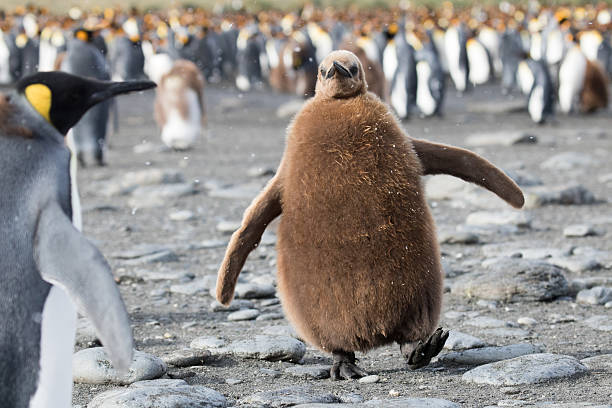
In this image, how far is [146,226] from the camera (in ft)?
20.6

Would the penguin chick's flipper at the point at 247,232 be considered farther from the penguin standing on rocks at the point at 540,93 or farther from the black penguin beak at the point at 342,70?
the penguin standing on rocks at the point at 540,93

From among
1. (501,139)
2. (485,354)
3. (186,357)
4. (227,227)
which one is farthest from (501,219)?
(501,139)

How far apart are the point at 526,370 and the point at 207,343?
1108 mm

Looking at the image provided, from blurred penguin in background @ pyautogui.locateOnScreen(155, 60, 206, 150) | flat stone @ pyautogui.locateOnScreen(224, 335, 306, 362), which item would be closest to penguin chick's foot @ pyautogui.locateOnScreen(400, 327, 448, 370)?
flat stone @ pyautogui.locateOnScreen(224, 335, 306, 362)

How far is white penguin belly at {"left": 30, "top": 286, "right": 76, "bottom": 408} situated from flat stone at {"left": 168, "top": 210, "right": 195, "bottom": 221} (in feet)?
13.5

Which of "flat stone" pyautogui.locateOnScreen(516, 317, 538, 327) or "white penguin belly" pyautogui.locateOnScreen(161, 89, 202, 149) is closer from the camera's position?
"flat stone" pyautogui.locateOnScreen(516, 317, 538, 327)

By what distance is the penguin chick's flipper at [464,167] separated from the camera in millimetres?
3094

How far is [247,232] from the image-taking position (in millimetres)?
3039

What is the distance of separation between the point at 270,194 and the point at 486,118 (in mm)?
11240

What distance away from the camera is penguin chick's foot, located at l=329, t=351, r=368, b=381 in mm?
3066

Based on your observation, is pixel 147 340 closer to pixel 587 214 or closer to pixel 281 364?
pixel 281 364

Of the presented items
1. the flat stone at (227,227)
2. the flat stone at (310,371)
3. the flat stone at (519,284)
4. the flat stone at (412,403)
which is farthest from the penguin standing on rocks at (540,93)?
the flat stone at (412,403)

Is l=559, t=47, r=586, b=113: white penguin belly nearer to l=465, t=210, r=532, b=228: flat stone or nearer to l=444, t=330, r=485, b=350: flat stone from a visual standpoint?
l=465, t=210, r=532, b=228: flat stone

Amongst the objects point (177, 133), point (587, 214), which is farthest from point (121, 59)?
point (587, 214)
